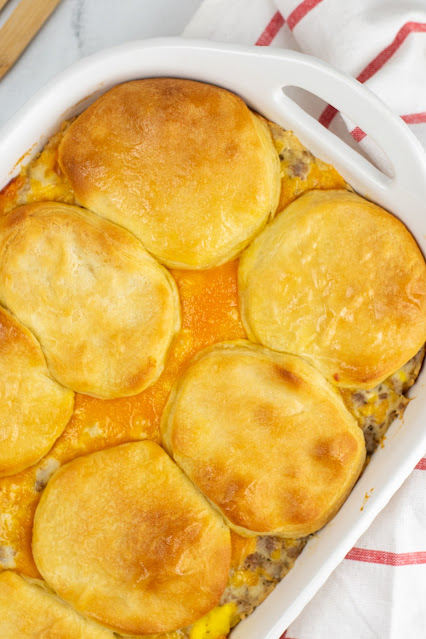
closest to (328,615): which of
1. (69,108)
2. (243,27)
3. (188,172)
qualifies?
(188,172)

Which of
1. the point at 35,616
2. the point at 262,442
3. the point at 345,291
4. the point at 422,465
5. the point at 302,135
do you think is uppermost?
the point at 302,135

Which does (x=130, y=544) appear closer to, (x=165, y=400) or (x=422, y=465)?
(x=165, y=400)

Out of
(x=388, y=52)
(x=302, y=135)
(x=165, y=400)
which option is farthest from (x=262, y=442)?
(x=388, y=52)

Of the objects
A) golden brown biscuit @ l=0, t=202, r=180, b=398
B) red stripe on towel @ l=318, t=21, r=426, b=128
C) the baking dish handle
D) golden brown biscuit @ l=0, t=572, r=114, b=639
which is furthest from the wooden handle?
golden brown biscuit @ l=0, t=572, r=114, b=639

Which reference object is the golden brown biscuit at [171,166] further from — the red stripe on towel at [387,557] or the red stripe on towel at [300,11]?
the red stripe on towel at [387,557]

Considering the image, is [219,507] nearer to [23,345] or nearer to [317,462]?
[317,462]

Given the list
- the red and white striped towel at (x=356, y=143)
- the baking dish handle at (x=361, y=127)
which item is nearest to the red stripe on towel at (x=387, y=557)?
the red and white striped towel at (x=356, y=143)
